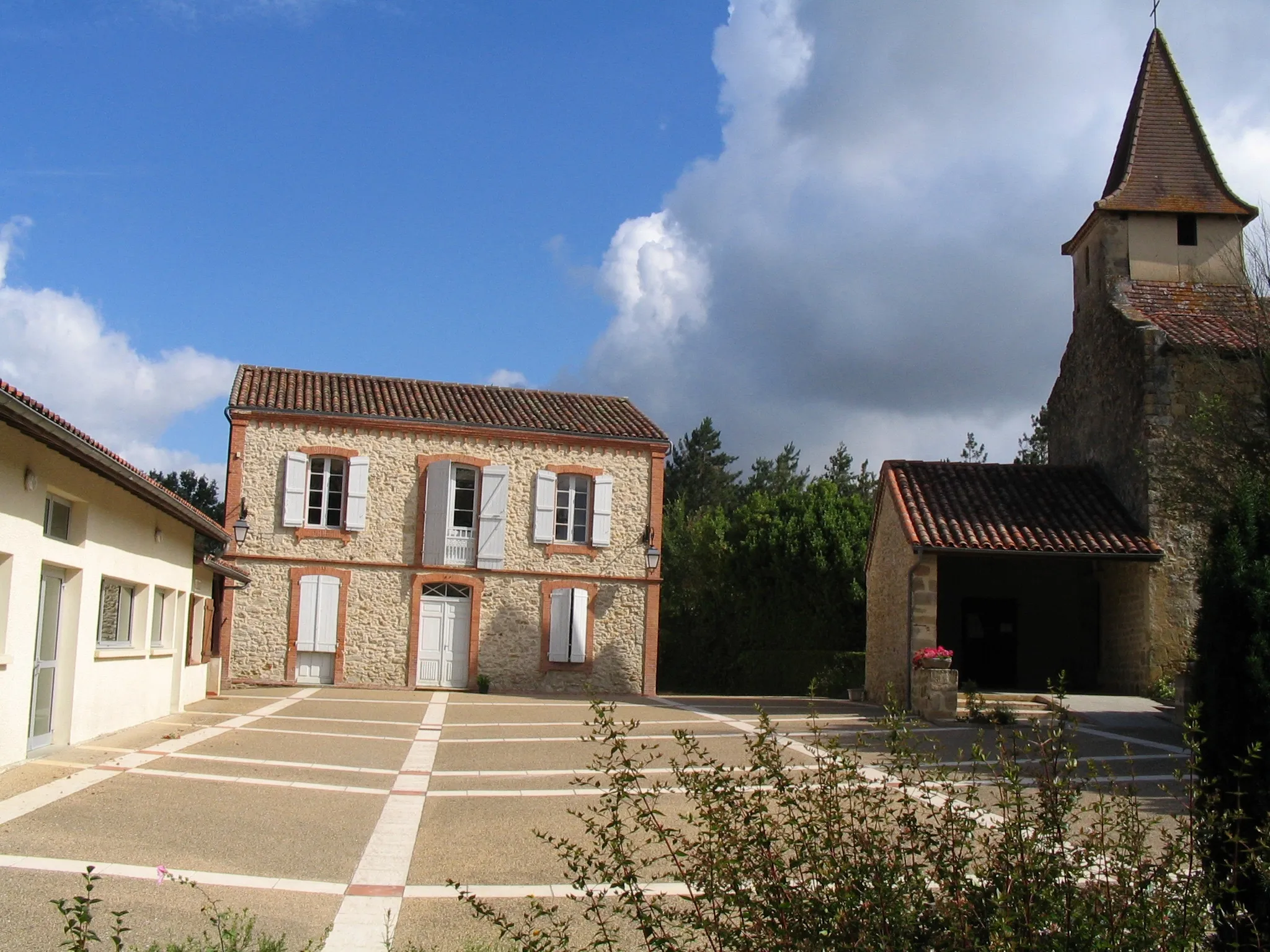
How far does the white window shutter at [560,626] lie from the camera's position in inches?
862

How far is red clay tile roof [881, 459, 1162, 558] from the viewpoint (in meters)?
16.3

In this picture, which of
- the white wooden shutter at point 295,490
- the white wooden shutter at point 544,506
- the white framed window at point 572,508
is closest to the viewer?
the white wooden shutter at point 295,490

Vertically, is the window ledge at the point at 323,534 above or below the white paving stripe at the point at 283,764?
above

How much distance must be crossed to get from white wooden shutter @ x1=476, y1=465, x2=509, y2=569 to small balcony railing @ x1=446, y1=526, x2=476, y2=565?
0.37ft

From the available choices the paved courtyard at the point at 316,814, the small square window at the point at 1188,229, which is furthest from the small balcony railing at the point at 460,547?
the small square window at the point at 1188,229

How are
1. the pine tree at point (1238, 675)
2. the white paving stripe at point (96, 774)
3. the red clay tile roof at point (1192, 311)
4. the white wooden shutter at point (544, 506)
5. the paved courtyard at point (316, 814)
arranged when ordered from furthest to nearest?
the white wooden shutter at point (544, 506) < the red clay tile roof at point (1192, 311) < the white paving stripe at point (96, 774) < the paved courtyard at point (316, 814) < the pine tree at point (1238, 675)

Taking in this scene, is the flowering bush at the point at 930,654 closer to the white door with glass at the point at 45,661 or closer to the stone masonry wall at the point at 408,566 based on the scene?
the stone masonry wall at the point at 408,566

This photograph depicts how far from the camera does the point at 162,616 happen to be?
14.0 m

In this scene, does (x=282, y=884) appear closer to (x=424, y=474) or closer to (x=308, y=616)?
(x=308, y=616)

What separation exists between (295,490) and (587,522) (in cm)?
568

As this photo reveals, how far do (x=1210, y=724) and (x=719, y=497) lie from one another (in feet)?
149

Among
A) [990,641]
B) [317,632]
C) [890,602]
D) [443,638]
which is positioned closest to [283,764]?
[890,602]

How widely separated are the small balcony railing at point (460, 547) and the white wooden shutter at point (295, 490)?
9.13 ft

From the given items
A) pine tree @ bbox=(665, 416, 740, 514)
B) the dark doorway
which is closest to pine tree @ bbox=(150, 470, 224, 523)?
pine tree @ bbox=(665, 416, 740, 514)
